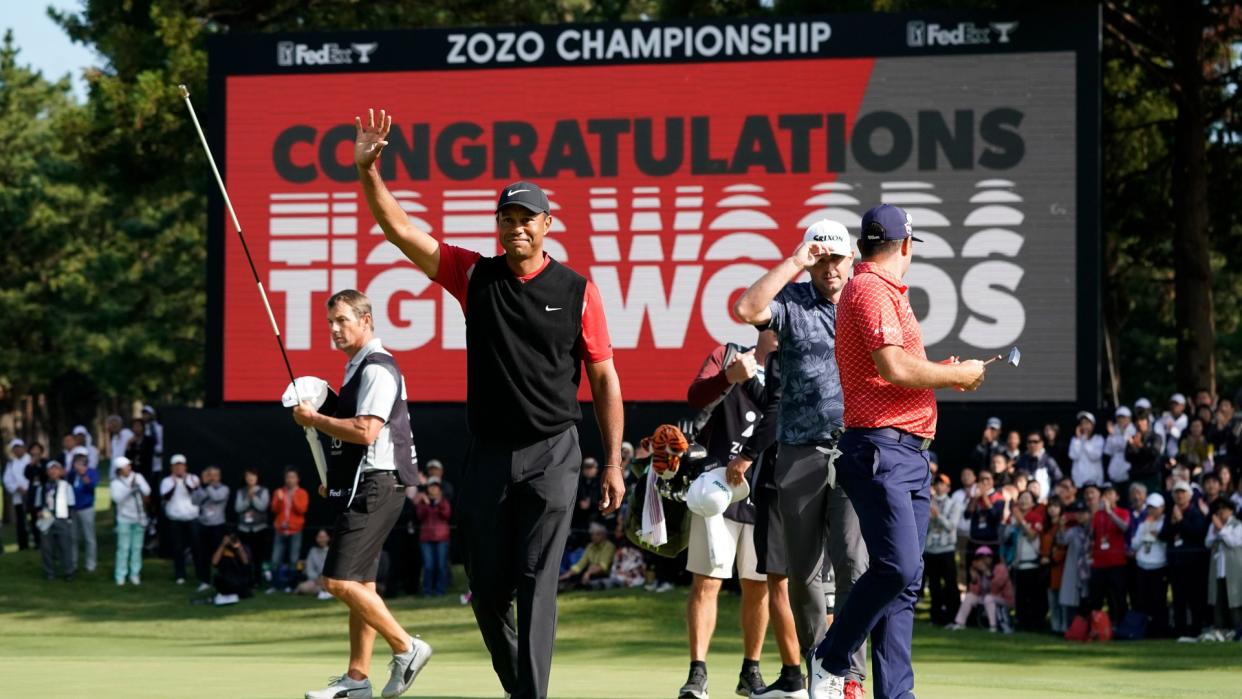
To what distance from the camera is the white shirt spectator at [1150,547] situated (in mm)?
18938

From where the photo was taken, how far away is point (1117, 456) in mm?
21375

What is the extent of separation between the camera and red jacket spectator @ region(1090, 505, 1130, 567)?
1908 cm

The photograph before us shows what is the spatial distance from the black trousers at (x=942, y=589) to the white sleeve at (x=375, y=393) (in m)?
12.8

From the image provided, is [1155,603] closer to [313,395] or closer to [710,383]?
[710,383]

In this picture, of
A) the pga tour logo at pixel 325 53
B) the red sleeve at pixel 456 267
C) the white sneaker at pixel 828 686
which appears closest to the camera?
the red sleeve at pixel 456 267

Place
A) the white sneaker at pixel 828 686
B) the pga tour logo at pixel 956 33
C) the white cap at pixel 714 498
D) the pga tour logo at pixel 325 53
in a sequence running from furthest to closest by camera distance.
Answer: the pga tour logo at pixel 325 53, the pga tour logo at pixel 956 33, the white cap at pixel 714 498, the white sneaker at pixel 828 686

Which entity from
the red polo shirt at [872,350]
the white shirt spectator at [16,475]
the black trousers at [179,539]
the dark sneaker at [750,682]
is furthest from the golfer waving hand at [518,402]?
the white shirt spectator at [16,475]

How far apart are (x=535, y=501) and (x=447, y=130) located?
16971 millimetres

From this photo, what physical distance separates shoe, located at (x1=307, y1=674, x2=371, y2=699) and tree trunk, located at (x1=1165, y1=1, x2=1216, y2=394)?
20.6m

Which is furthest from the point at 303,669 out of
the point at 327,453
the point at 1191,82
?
the point at 1191,82

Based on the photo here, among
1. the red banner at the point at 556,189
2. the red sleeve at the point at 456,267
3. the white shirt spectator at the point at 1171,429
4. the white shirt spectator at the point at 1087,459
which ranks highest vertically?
the red banner at the point at 556,189

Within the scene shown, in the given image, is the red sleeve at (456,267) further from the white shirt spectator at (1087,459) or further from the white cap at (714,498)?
the white shirt spectator at (1087,459)

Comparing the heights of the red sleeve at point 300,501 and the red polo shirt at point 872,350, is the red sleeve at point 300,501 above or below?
below

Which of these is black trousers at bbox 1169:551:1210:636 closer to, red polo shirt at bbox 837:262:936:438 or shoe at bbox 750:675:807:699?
shoe at bbox 750:675:807:699
